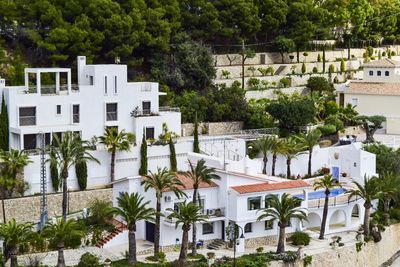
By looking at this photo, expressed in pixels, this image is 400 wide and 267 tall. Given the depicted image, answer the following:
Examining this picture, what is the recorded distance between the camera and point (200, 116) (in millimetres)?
52344

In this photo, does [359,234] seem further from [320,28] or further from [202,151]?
[320,28]

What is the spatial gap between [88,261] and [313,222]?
13399 mm

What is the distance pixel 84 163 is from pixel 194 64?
708 inches

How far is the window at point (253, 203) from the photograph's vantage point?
38094mm

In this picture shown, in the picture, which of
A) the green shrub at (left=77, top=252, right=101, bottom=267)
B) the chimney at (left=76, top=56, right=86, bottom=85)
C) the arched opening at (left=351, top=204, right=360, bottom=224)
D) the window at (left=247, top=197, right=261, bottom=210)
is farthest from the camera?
the chimney at (left=76, top=56, right=86, bottom=85)

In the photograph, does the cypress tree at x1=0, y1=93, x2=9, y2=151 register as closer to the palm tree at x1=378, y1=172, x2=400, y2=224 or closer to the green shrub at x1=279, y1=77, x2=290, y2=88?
the palm tree at x1=378, y1=172, x2=400, y2=224

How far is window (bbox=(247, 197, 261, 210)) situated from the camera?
125ft

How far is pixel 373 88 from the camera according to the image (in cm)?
6228

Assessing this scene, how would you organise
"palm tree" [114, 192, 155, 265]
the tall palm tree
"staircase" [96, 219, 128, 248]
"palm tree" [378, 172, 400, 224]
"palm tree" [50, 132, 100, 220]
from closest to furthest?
"palm tree" [114, 192, 155, 265], "staircase" [96, 219, 128, 248], "palm tree" [50, 132, 100, 220], "palm tree" [378, 172, 400, 224], the tall palm tree

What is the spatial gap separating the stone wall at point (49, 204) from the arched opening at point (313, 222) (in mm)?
9845

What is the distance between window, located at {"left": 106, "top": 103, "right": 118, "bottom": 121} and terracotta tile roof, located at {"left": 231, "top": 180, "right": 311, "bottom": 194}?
9014 millimetres

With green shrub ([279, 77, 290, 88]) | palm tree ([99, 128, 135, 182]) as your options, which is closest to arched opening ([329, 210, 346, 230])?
palm tree ([99, 128, 135, 182])

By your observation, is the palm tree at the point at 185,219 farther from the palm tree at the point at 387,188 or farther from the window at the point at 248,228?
the palm tree at the point at 387,188

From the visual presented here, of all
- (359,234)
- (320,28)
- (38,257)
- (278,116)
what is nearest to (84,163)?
(38,257)
